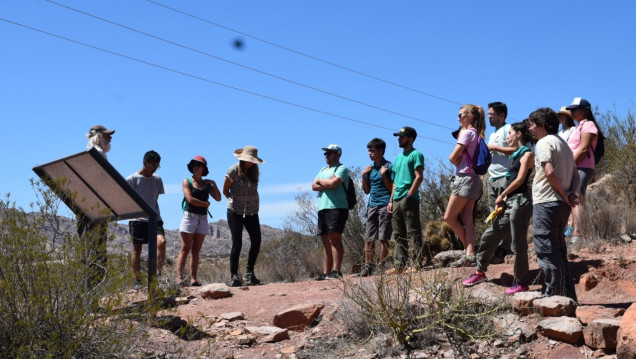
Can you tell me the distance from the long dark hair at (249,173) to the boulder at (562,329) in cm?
456

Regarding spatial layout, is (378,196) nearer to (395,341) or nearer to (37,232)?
(395,341)

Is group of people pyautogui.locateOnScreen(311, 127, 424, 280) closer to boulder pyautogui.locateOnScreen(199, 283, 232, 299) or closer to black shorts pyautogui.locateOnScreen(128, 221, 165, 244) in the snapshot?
boulder pyautogui.locateOnScreen(199, 283, 232, 299)

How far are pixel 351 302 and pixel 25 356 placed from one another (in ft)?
8.99

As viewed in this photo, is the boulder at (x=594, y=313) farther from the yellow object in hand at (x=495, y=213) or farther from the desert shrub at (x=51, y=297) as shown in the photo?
the desert shrub at (x=51, y=297)

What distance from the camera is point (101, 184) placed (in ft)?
21.6

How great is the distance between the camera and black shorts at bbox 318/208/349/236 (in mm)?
9203

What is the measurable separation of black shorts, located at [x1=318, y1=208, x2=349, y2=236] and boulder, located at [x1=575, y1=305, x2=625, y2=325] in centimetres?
391

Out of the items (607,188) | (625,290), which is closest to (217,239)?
(607,188)

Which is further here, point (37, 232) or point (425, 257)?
point (425, 257)

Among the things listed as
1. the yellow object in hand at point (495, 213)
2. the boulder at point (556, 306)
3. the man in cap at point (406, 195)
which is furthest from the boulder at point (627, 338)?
the man in cap at point (406, 195)

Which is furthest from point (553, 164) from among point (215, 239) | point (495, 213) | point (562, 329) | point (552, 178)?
point (215, 239)

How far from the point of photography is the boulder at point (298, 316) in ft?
22.2


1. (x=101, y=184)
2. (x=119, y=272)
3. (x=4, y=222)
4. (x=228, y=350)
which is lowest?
(x=228, y=350)

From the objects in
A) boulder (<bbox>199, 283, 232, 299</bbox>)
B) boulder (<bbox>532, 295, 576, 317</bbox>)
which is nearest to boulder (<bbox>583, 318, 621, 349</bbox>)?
boulder (<bbox>532, 295, 576, 317</bbox>)
